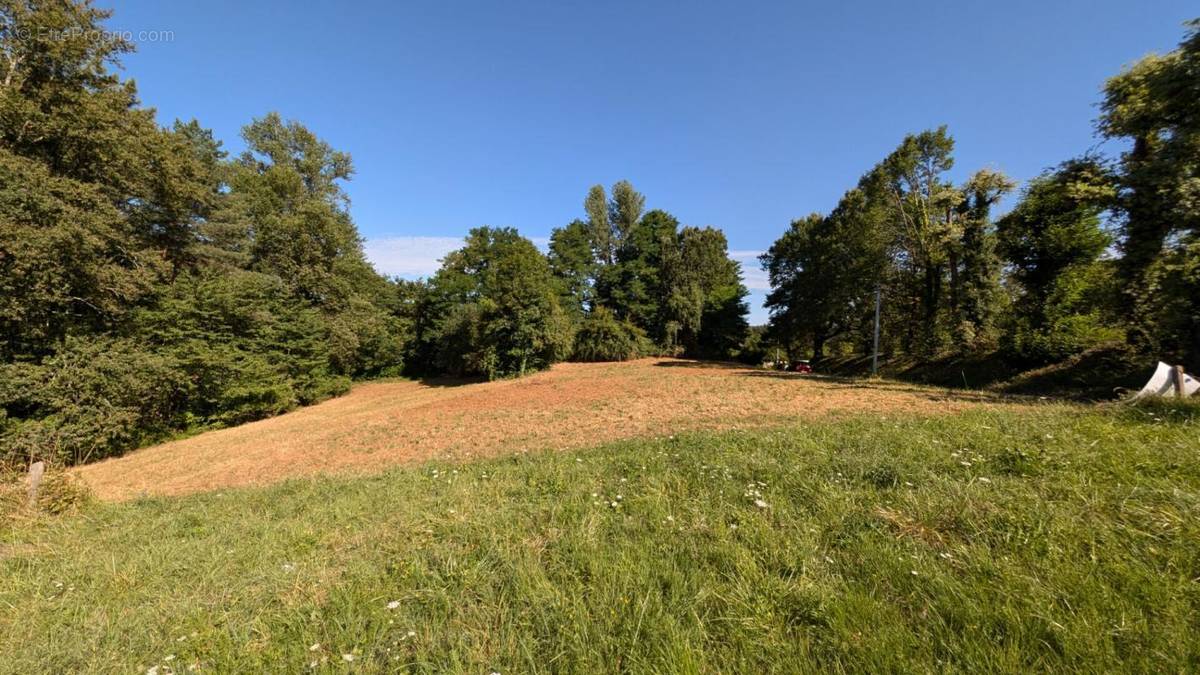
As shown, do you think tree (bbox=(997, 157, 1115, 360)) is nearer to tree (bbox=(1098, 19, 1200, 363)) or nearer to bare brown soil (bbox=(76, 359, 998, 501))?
tree (bbox=(1098, 19, 1200, 363))

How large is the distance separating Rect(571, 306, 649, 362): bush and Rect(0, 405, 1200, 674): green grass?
2981 cm

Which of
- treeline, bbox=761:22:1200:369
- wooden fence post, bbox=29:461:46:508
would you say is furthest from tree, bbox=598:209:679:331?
wooden fence post, bbox=29:461:46:508

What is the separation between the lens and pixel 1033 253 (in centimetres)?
1595

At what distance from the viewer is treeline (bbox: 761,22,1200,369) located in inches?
347

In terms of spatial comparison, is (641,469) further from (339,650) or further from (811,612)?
(339,650)

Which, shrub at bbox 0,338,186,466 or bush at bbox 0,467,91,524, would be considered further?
shrub at bbox 0,338,186,466

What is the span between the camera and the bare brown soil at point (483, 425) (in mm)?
9805

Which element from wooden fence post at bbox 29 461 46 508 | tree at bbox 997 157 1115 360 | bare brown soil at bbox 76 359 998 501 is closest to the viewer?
wooden fence post at bbox 29 461 46 508

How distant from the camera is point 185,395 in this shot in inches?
728

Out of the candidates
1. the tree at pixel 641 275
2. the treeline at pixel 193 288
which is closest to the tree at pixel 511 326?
the treeline at pixel 193 288

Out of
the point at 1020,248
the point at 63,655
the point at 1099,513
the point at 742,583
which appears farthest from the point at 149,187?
the point at 1020,248

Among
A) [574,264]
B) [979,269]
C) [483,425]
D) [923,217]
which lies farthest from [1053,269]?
[574,264]

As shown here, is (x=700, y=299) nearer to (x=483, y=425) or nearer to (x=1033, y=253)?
(x=1033, y=253)

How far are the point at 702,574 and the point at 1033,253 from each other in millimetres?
22132
